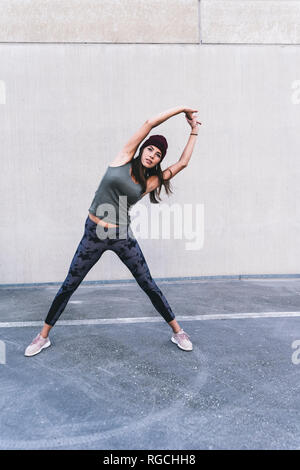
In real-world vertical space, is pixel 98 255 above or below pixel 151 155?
below

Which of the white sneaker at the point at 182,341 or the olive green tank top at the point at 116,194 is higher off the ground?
the olive green tank top at the point at 116,194

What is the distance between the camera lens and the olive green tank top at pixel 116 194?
2.44 metres

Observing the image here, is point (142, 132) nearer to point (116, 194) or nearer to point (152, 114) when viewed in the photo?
point (116, 194)

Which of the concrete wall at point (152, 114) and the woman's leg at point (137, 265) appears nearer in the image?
the woman's leg at point (137, 265)

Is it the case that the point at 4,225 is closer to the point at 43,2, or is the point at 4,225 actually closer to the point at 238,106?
the point at 43,2

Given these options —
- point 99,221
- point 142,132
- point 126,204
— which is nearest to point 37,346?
point 99,221

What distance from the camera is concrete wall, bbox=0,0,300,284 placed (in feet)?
16.1

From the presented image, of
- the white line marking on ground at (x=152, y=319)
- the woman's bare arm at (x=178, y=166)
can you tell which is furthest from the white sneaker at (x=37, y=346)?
the woman's bare arm at (x=178, y=166)

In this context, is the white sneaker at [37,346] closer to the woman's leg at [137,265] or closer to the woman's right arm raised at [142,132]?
the woman's leg at [137,265]

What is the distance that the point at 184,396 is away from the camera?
2111mm

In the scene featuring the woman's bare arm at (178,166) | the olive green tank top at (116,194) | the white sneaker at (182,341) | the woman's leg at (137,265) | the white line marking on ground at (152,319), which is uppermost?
the woman's bare arm at (178,166)

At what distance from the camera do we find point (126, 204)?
258 centimetres

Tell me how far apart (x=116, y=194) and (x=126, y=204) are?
0.12 m

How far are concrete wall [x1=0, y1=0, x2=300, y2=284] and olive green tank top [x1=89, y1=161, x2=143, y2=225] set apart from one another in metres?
2.54
